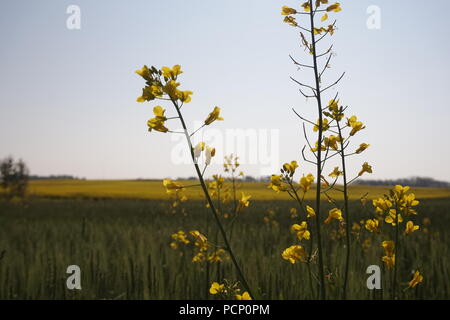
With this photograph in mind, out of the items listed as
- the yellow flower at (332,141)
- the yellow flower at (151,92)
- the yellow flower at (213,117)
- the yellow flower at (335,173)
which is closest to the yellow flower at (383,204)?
the yellow flower at (335,173)

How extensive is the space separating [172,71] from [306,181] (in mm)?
704

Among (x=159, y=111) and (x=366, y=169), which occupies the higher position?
(x=159, y=111)

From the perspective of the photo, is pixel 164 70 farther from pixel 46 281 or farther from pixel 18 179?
pixel 18 179

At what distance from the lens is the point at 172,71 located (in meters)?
1.25

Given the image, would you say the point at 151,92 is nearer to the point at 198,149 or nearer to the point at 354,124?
the point at 198,149

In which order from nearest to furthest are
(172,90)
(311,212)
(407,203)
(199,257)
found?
1. (172,90)
2. (311,212)
3. (407,203)
4. (199,257)

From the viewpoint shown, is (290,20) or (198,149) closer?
(198,149)

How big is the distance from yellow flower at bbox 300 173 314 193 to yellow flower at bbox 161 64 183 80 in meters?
0.67

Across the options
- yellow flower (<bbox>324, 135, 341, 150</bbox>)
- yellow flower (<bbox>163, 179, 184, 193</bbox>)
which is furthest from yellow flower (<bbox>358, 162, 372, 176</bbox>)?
yellow flower (<bbox>163, 179, 184, 193</bbox>)

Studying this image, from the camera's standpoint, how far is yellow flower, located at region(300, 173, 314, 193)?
4.75 ft

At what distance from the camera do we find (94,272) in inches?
141

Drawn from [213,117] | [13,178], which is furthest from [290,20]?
[13,178]
